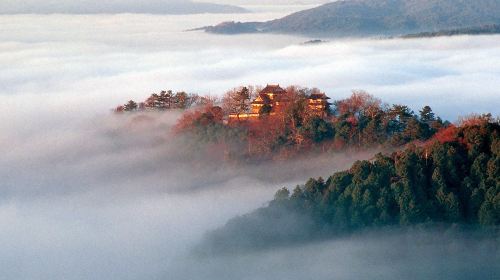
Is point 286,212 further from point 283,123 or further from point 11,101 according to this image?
point 11,101

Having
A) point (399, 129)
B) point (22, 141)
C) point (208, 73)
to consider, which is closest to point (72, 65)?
point (208, 73)

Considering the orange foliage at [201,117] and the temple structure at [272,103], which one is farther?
the orange foliage at [201,117]

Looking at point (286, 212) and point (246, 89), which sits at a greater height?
point (246, 89)

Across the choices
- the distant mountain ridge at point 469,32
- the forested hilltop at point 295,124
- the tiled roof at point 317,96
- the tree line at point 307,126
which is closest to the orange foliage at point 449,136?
the forested hilltop at point 295,124

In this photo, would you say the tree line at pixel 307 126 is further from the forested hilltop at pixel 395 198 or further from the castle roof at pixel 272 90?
the forested hilltop at pixel 395 198

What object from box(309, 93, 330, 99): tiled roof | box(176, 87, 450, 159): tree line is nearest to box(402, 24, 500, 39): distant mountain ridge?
box(176, 87, 450, 159): tree line

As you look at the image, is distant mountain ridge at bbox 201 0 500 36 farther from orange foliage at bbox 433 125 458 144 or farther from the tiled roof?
orange foliage at bbox 433 125 458 144

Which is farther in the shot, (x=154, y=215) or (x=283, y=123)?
(x=283, y=123)
